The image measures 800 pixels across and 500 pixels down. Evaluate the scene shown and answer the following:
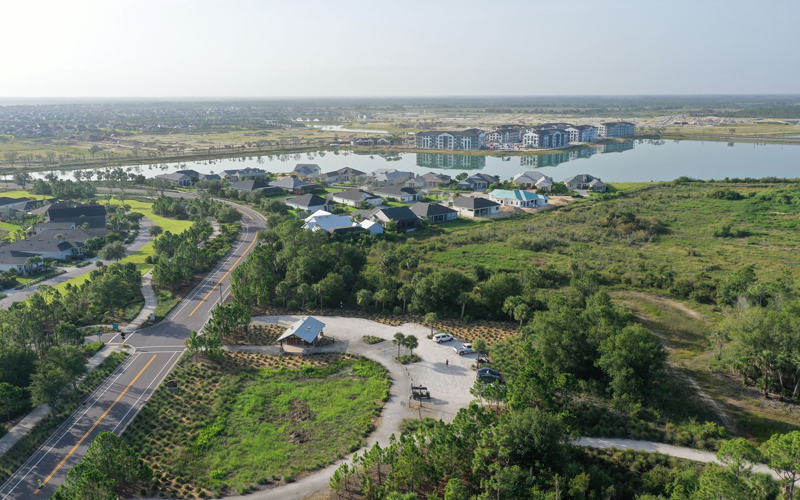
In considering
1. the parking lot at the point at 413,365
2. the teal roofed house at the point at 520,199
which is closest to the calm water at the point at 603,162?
the teal roofed house at the point at 520,199

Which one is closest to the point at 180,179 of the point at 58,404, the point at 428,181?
the point at 428,181

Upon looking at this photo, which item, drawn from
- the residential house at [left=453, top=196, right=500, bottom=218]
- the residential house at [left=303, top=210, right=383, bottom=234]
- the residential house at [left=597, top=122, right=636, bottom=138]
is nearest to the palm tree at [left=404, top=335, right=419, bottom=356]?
the residential house at [left=303, top=210, right=383, bottom=234]

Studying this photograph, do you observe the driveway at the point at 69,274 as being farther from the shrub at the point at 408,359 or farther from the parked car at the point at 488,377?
the parked car at the point at 488,377

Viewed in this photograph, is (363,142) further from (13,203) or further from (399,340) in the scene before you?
(399,340)

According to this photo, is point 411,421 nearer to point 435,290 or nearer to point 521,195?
point 435,290

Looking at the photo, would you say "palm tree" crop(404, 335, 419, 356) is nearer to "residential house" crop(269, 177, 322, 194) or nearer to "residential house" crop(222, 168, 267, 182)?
"residential house" crop(269, 177, 322, 194)

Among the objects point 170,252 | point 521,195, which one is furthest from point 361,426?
point 521,195
